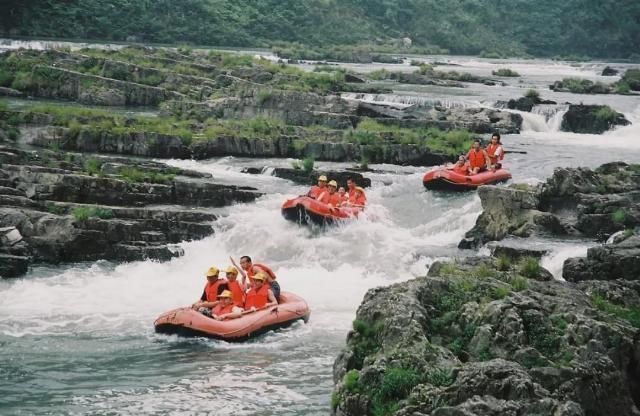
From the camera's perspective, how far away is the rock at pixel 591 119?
4134 centimetres

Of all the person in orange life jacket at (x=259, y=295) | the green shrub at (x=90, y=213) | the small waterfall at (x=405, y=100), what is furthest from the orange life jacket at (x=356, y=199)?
the small waterfall at (x=405, y=100)

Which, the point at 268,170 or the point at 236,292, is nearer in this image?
the point at 236,292

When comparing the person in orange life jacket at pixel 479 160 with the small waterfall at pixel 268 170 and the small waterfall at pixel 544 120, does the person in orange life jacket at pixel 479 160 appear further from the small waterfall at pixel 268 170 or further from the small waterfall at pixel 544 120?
the small waterfall at pixel 544 120

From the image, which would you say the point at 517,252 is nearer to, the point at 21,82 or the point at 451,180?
the point at 451,180

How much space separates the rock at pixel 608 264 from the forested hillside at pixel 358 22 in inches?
2624

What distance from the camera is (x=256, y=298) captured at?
18375 mm

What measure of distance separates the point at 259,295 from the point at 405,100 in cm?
3001

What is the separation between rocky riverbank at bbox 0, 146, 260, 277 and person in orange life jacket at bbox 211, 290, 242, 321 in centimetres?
567

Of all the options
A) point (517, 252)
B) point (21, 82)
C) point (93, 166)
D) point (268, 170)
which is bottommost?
point (268, 170)

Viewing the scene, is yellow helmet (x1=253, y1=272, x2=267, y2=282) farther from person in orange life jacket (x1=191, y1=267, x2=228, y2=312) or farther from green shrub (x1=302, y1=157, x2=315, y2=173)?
green shrub (x1=302, y1=157, x2=315, y2=173)

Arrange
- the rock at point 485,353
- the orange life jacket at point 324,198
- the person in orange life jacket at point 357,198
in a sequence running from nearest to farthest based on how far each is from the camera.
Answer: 1. the rock at point 485,353
2. the orange life jacket at point 324,198
3. the person in orange life jacket at point 357,198

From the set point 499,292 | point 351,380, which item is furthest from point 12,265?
point 499,292

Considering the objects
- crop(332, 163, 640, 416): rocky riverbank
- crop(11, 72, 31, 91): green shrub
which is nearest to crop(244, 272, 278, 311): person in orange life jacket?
crop(332, 163, 640, 416): rocky riverbank

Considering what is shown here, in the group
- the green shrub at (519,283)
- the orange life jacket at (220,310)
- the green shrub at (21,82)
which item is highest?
the green shrub at (21,82)
